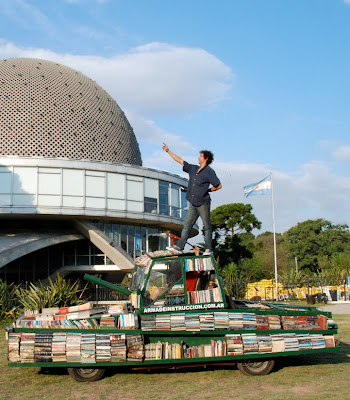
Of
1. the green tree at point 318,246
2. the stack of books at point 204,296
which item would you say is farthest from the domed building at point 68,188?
the green tree at point 318,246

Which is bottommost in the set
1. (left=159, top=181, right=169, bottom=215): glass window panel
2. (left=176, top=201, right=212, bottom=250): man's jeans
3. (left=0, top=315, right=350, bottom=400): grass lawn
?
(left=0, top=315, right=350, bottom=400): grass lawn

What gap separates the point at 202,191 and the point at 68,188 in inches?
739

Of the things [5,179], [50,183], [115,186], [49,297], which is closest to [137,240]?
[115,186]

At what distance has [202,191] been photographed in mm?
6750

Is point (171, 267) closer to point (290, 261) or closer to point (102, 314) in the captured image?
point (102, 314)

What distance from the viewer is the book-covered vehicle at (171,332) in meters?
5.83

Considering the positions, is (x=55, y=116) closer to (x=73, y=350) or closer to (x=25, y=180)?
(x=25, y=180)

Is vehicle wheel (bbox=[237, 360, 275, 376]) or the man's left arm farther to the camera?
the man's left arm

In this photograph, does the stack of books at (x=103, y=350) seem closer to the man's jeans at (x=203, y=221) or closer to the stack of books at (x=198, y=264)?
the stack of books at (x=198, y=264)

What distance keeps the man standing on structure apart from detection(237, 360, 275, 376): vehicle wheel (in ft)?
5.10

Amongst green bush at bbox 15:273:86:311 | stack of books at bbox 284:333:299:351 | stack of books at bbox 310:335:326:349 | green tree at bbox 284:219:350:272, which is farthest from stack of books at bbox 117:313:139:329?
green tree at bbox 284:219:350:272

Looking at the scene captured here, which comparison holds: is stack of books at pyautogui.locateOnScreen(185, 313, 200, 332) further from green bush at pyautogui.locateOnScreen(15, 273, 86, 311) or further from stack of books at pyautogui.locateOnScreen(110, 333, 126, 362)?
green bush at pyautogui.locateOnScreen(15, 273, 86, 311)

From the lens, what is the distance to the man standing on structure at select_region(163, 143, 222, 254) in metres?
6.70

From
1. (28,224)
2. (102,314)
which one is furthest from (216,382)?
(28,224)
